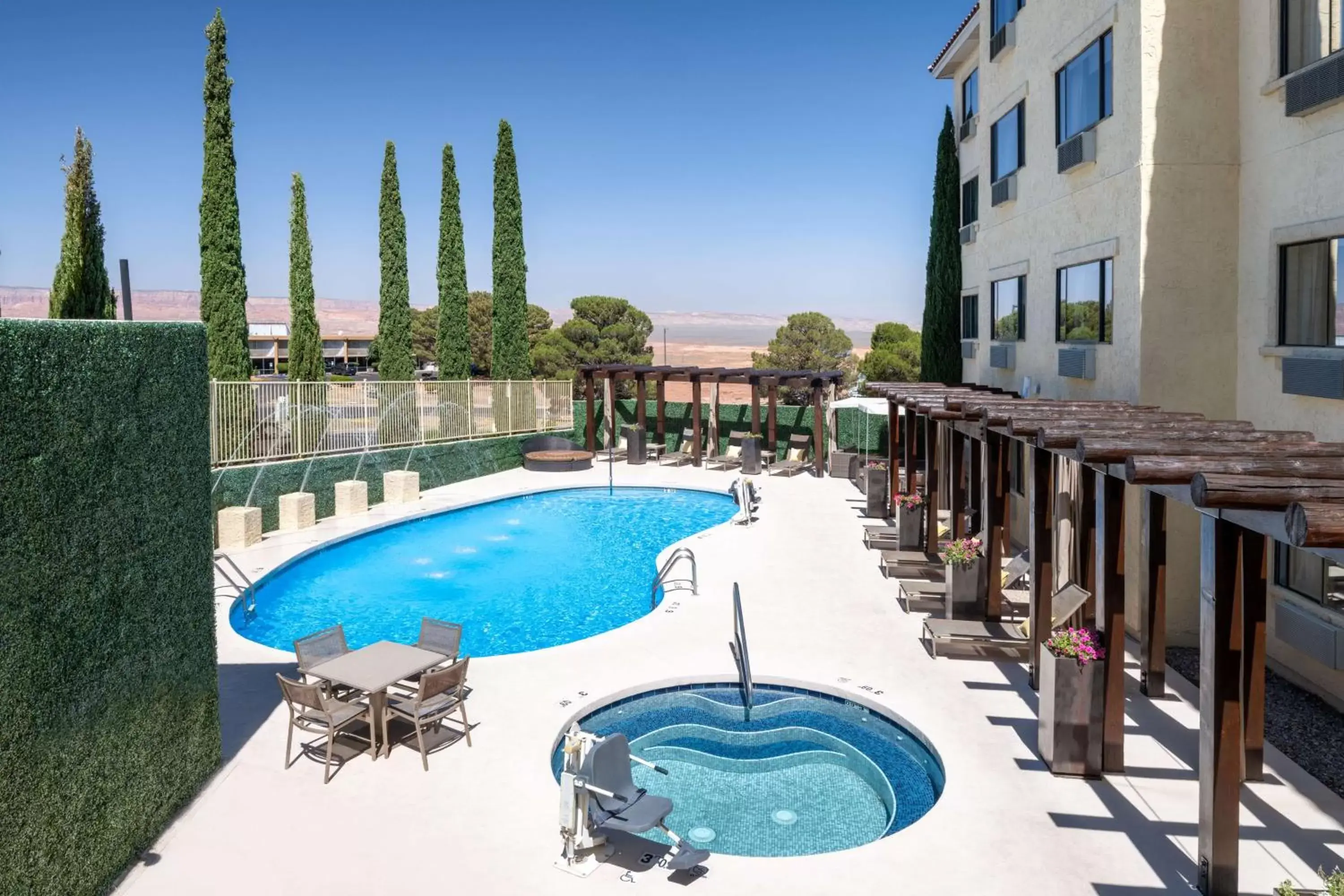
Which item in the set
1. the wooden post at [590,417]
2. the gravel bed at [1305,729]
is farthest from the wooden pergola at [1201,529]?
the wooden post at [590,417]

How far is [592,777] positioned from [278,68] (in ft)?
198

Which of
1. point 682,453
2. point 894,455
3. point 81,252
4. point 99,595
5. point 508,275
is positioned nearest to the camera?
point 99,595

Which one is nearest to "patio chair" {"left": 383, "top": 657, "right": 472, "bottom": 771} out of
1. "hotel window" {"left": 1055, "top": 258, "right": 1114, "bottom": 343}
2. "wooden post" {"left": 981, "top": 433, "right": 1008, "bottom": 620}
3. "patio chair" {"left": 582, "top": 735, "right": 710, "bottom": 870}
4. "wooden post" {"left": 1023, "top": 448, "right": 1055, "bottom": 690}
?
"patio chair" {"left": 582, "top": 735, "right": 710, "bottom": 870}

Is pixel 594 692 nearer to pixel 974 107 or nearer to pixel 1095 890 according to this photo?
pixel 1095 890

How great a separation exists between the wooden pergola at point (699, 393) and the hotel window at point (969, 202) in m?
6.32

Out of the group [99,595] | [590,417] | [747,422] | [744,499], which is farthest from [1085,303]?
[590,417]

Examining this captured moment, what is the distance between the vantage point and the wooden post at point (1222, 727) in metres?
6.16

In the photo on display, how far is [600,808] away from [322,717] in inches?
132

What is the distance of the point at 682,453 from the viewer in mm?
31984

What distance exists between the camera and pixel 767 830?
26.0 feet

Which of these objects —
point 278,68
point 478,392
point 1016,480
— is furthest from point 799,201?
point 1016,480

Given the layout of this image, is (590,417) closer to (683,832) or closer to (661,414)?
(661,414)

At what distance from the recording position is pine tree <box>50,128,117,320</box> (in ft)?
58.2

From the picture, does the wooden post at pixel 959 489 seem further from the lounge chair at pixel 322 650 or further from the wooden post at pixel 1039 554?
the lounge chair at pixel 322 650
